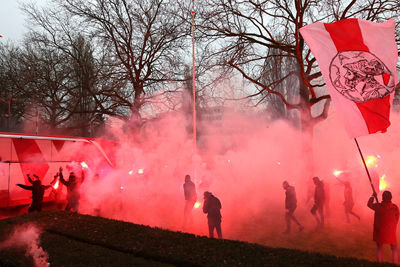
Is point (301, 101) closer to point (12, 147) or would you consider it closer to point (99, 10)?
point (12, 147)

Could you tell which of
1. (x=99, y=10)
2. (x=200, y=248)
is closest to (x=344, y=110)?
(x=200, y=248)

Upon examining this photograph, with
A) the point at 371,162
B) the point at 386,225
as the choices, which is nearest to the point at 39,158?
the point at 386,225

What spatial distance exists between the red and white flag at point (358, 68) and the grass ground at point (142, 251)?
2.55 metres

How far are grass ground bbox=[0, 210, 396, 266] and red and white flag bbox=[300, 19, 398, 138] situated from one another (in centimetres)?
255

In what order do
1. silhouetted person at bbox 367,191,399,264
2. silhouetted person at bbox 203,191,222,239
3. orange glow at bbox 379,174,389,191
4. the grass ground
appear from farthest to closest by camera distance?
orange glow at bbox 379,174,389,191 < silhouetted person at bbox 203,191,222,239 < silhouetted person at bbox 367,191,399,264 < the grass ground

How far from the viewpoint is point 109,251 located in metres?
4.73

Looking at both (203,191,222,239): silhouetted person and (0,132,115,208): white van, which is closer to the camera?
(203,191,222,239): silhouetted person

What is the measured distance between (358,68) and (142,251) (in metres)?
5.05

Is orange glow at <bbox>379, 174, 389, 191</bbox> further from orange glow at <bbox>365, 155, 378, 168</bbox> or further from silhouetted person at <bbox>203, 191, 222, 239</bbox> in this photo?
silhouetted person at <bbox>203, 191, 222, 239</bbox>

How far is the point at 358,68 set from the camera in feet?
18.8

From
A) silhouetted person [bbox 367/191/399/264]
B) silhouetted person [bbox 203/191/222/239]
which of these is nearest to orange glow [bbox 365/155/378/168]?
silhouetted person [bbox 367/191/399/264]

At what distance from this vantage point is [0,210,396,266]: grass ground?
418cm

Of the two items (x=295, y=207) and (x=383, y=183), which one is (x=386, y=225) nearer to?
(x=295, y=207)

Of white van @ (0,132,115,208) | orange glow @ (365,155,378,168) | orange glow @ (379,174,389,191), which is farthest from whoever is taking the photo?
orange glow @ (379,174,389,191)
